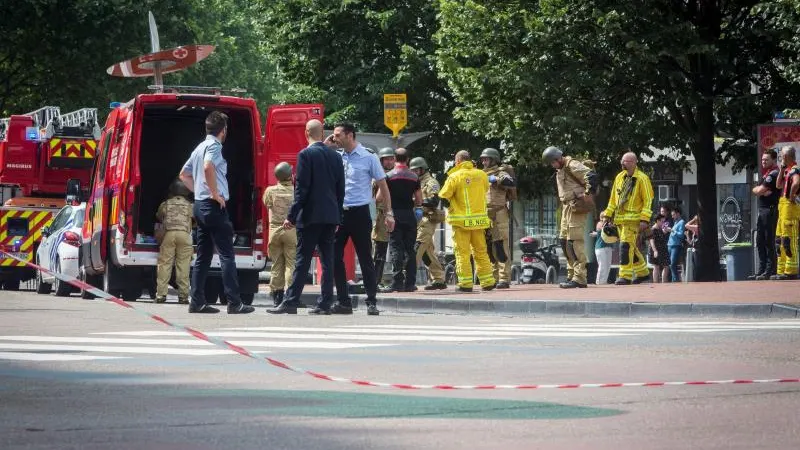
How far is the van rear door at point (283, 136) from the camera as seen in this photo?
837 inches

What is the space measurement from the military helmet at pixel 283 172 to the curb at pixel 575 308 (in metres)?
1.97

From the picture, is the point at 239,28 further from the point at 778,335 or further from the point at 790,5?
the point at 778,335

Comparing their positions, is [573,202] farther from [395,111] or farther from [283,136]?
[395,111]

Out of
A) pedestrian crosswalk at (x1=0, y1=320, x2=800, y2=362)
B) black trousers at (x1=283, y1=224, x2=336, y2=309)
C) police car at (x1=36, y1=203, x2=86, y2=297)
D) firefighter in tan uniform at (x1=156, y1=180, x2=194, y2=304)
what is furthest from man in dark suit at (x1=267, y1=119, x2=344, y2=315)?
police car at (x1=36, y1=203, x2=86, y2=297)

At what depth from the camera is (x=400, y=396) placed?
859 centimetres

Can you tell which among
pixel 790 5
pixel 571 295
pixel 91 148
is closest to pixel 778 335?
pixel 571 295

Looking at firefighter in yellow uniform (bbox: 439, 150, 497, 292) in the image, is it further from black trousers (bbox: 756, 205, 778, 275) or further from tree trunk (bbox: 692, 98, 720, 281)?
tree trunk (bbox: 692, 98, 720, 281)

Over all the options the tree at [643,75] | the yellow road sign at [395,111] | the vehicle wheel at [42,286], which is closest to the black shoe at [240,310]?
the yellow road sign at [395,111]

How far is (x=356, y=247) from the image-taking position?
17.1m

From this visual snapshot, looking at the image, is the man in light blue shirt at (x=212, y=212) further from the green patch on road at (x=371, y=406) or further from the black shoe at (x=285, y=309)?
the green patch on road at (x=371, y=406)

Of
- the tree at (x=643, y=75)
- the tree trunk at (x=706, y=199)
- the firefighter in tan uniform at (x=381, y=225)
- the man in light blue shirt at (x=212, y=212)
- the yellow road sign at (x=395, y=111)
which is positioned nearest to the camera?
the man in light blue shirt at (x=212, y=212)

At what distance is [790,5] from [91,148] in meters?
12.3

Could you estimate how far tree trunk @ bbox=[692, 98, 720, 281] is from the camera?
A: 2989 centimetres

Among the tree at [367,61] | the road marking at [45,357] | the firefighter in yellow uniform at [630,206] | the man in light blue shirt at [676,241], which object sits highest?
the tree at [367,61]
